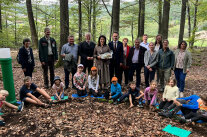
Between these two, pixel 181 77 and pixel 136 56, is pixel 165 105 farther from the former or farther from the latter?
pixel 136 56

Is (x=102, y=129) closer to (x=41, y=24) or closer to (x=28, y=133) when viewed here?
→ (x=28, y=133)

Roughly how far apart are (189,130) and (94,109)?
2452mm

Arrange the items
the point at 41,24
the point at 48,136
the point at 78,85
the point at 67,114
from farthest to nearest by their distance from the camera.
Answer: the point at 41,24 → the point at 78,85 → the point at 67,114 → the point at 48,136

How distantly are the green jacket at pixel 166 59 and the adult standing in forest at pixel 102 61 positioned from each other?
1.88 meters

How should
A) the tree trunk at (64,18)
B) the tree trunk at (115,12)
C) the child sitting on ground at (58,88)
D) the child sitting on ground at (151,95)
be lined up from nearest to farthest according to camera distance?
the child sitting on ground at (151,95)
the child sitting on ground at (58,88)
the tree trunk at (115,12)
the tree trunk at (64,18)

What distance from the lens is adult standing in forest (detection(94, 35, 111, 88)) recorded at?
18.5 ft

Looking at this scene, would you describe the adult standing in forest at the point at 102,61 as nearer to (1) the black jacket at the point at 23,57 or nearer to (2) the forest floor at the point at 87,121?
(2) the forest floor at the point at 87,121

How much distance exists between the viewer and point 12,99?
4.67 meters

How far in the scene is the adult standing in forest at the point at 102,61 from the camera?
18.5 feet

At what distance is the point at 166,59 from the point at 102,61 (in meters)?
2.29

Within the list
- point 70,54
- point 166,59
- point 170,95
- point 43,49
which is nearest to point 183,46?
point 166,59

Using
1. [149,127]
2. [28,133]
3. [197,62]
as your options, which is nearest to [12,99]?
[28,133]

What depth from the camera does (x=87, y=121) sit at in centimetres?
388

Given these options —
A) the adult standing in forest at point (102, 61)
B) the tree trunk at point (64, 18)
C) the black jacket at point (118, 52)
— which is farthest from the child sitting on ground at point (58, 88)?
the tree trunk at point (64, 18)
